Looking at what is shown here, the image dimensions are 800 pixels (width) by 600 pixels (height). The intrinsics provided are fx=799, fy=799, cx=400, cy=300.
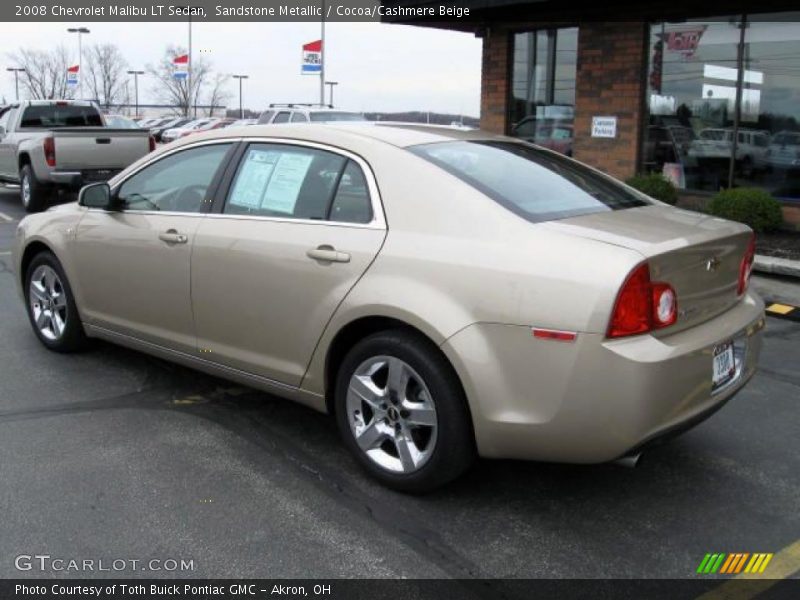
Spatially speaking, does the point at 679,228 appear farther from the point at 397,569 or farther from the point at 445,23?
the point at 445,23

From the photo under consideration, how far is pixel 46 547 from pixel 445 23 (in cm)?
1096

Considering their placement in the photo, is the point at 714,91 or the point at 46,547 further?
the point at 714,91

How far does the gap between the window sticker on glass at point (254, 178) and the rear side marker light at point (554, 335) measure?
5.67ft

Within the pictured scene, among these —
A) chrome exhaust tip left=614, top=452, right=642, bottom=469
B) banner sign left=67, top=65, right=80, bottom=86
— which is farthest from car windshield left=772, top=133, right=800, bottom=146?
banner sign left=67, top=65, right=80, bottom=86

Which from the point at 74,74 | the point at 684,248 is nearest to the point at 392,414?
the point at 684,248

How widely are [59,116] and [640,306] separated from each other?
14096mm

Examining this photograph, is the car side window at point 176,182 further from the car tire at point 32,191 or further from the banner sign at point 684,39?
the car tire at point 32,191

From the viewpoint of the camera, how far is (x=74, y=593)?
9.16 ft

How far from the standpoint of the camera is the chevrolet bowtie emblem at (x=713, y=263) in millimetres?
3365

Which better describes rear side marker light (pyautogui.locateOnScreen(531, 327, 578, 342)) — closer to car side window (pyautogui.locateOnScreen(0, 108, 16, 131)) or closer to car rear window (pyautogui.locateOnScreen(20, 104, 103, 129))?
car rear window (pyautogui.locateOnScreen(20, 104, 103, 129))

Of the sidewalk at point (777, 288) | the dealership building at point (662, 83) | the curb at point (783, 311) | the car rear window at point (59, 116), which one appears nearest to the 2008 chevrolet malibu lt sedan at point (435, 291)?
the curb at point (783, 311)

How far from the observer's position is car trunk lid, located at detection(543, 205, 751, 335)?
313 cm

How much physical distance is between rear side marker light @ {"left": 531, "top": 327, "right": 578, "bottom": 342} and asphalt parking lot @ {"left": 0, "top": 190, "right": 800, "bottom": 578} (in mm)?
839

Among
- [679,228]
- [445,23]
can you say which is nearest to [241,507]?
[679,228]
